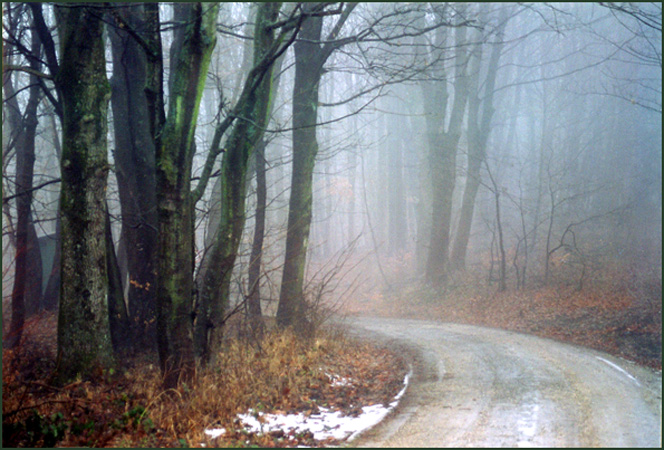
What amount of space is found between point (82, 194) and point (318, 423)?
4565 millimetres

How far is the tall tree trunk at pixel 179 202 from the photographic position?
6906mm

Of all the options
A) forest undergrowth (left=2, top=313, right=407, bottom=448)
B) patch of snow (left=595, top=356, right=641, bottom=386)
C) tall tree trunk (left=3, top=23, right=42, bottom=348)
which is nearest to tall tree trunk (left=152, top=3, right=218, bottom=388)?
forest undergrowth (left=2, top=313, right=407, bottom=448)

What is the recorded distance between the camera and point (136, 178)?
10250mm

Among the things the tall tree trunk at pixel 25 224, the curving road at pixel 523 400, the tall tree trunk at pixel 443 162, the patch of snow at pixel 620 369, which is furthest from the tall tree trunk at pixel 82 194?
the tall tree trunk at pixel 443 162

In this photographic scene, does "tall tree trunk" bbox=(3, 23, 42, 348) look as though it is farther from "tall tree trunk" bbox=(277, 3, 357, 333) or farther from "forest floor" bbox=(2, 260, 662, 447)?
"tall tree trunk" bbox=(277, 3, 357, 333)

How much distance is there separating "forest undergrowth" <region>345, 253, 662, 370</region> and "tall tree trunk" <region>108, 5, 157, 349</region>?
9284mm

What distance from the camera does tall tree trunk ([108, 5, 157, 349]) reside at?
10.0 metres

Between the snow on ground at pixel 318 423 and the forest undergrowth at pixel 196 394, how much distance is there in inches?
5.2

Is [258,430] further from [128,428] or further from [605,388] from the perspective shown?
[605,388]

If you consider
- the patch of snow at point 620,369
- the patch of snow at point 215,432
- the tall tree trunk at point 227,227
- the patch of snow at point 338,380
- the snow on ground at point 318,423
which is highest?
the tall tree trunk at point 227,227

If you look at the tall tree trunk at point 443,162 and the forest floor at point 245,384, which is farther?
the tall tree trunk at point 443,162

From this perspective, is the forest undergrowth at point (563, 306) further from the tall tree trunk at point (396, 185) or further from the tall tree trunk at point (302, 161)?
the tall tree trunk at point (396, 185)

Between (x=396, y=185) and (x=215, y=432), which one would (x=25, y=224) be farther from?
(x=396, y=185)

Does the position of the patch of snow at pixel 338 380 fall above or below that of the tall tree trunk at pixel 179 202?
below
